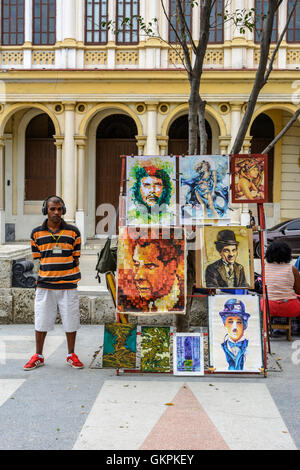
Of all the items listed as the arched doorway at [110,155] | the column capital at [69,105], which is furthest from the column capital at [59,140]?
the arched doorway at [110,155]

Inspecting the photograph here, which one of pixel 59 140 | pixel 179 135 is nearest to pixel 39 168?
pixel 59 140

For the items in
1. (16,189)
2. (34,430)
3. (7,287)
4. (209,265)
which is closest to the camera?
(34,430)

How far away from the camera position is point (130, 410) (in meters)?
4.61

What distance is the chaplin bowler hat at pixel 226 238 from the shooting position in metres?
5.87

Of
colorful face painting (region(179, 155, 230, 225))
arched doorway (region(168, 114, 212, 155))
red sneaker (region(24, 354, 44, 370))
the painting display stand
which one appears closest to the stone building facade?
arched doorway (region(168, 114, 212, 155))

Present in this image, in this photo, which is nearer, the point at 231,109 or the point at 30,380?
the point at 30,380

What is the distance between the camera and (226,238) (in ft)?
19.3

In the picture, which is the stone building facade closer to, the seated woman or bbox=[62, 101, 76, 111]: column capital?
bbox=[62, 101, 76, 111]: column capital

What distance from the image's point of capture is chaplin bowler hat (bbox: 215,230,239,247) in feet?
19.2

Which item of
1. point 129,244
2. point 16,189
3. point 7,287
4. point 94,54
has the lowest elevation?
point 7,287

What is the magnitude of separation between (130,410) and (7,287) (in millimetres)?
3822

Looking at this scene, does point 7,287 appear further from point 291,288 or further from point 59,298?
point 291,288

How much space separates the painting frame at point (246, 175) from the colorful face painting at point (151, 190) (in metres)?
0.64
